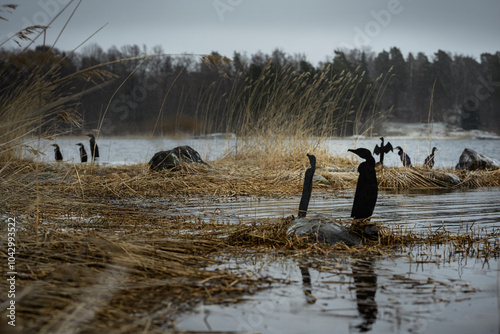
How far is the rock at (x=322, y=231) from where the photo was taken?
3.51m

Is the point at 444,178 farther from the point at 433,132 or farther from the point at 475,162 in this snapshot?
the point at 433,132

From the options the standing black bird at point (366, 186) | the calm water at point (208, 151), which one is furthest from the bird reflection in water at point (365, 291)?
the calm water at point (208, 151)

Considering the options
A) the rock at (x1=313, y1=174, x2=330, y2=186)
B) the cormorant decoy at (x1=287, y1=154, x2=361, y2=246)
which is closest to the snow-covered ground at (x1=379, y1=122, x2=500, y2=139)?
the rock at (x1=313, y1=174, x2=330, y2=186)

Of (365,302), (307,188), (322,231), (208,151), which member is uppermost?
(208,151)

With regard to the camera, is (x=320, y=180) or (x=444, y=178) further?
(x=444, y=178)

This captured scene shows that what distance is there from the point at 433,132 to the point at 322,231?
4311cm

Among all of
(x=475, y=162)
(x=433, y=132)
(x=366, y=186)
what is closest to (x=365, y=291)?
(x=366, y=186)

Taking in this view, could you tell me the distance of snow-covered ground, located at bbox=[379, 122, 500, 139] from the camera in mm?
42375

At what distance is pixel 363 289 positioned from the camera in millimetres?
2434

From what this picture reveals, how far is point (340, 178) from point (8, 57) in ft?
21.1

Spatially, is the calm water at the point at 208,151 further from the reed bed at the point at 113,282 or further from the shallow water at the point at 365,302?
the shallow water at the point at 365,302

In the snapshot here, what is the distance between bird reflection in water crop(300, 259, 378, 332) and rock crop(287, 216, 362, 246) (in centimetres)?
47

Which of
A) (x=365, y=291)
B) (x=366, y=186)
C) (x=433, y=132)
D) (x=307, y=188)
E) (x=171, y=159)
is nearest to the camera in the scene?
(x=365, y=291)

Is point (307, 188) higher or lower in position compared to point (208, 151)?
lower
